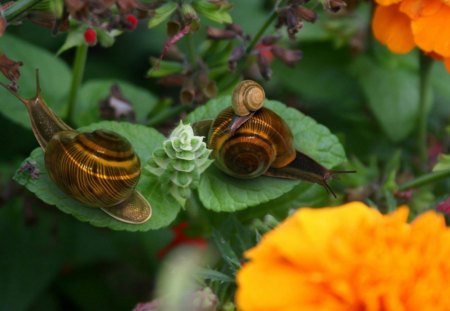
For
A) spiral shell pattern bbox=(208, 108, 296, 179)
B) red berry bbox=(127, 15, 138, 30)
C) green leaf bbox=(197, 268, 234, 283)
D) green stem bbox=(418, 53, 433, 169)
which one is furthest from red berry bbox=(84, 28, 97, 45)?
green stem bbox=(418, 53, 433, 169)

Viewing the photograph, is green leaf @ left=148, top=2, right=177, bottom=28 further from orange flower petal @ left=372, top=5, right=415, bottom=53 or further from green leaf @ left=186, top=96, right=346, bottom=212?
orange flower petal @ left=372, top=5, right=415, bottom=53

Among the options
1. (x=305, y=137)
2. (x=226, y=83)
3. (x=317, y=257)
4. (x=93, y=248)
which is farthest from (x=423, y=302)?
(x=93, y=248)

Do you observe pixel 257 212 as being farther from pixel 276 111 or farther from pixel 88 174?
pixel 88 174

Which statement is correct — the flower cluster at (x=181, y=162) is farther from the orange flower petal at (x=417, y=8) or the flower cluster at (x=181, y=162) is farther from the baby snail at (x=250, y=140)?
the orange flower petal at (x=417, y=8)

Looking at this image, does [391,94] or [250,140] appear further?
[391,94]

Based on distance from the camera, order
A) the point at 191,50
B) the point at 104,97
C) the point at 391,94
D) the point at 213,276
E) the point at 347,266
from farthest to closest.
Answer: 1. the point at 391,94
2. the point at 104,97
3. the point at 191,50
4. the point at 213,276
5. the point at 347,266

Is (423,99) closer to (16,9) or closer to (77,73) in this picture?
(77,73)

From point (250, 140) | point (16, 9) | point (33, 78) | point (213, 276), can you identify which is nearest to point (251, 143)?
point (250, 140)
